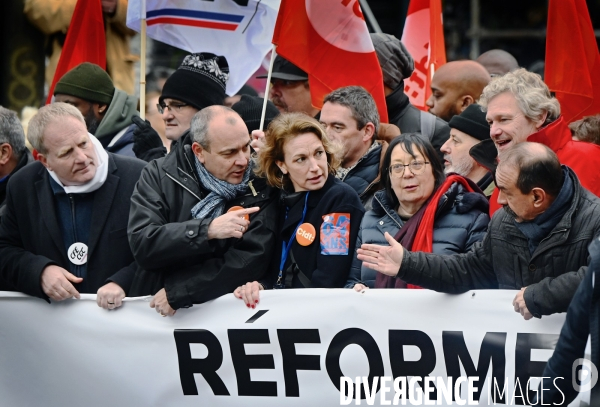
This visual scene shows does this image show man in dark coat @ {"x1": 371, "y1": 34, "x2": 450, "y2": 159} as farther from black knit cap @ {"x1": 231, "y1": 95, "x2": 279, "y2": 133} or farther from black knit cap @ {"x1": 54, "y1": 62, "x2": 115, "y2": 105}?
black knit cap @ {"x1": 54, "y1": 62, "x2": 115, "y2": 105}

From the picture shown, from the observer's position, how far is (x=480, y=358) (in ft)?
16.1

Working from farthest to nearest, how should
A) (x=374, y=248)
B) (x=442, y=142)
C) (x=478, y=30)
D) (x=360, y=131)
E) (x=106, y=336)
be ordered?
(x=478, y=30) → (x=442, y=142) → (x=360, y=131) → (x=106, y=336) → (x=374, y=248)

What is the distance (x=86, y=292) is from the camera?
19.3 ft

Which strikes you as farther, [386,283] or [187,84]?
[187,84]

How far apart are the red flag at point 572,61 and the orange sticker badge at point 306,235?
1.98 m

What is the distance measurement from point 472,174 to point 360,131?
0.70 m

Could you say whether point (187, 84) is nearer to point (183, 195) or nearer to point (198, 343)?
point (183, 195)

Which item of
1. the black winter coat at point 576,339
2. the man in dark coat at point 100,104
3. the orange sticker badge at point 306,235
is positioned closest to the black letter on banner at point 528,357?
the black winter coat at point 576,339

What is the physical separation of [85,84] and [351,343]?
3167 mm

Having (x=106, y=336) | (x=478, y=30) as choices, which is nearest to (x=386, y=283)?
(x=106, y=336)

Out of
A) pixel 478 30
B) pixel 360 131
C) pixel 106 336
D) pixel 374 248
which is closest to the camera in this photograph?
pixel 374 248

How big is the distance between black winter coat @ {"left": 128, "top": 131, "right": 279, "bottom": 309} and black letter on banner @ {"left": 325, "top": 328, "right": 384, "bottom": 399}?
0.56 meters

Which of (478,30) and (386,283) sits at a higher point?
(478,30)

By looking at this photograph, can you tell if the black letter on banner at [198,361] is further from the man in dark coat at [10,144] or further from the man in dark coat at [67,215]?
the man in dark coat at [10,144]
